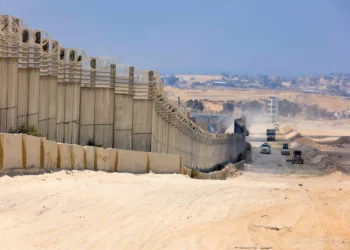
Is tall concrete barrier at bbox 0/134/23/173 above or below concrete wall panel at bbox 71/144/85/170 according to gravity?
above

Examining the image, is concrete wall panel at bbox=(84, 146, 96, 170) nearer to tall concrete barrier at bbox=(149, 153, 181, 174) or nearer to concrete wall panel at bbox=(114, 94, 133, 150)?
tall concrete barrier at bbox=(149, 153, 181, 174)

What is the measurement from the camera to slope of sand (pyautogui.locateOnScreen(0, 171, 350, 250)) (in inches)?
382

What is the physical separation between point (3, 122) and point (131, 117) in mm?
6888

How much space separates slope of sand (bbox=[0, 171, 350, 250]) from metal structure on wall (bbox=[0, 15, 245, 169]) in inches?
129

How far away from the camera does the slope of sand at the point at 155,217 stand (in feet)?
31.8

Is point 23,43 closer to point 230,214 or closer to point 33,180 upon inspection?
point 33,180

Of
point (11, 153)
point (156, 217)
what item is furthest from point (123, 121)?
point (156, 217)

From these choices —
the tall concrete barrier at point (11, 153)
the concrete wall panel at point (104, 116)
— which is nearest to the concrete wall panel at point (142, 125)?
the concrete wall panel at point (104, 116)

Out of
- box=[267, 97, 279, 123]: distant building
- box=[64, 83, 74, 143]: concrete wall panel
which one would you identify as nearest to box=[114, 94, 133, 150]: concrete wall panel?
Answer: box=[64, 83, 74, 143]: concrete wall panel

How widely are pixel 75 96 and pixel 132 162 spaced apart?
2.79 m

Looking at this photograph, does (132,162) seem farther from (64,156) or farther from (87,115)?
(64,156)

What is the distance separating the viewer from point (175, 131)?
29.7 meters

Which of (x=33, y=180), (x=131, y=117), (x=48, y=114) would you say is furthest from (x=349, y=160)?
(x=33, y=180)

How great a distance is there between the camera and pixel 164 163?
858 inches
